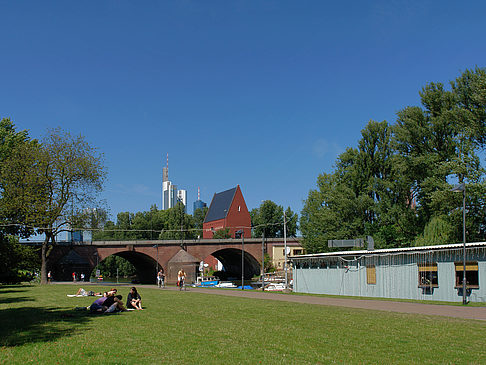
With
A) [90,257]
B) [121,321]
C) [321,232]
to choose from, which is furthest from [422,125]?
[90,257]

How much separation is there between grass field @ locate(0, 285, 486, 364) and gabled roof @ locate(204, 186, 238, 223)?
10497 cm

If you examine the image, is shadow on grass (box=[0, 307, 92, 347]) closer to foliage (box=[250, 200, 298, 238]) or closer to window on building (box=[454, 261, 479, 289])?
window on building (box=[454, 261, 479, 289])

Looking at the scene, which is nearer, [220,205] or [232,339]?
[232,339]

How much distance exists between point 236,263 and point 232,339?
9603 cm

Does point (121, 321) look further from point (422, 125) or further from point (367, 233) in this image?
point (367, 233)

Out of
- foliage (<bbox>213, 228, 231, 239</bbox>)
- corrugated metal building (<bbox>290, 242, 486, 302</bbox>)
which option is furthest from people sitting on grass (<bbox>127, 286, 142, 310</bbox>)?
foliage (<bbox>213, 228, 231, 239</bbox>)

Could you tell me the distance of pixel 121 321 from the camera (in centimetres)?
1459

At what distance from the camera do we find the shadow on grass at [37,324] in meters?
10.8

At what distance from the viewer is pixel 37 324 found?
520 inches

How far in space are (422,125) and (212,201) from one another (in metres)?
90.3

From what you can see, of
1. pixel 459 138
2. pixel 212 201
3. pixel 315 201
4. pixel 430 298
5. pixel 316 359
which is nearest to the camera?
pixel 316 359

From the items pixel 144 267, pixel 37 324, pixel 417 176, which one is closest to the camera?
pixel 37 324

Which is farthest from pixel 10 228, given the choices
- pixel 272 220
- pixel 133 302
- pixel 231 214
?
pixel 272 220

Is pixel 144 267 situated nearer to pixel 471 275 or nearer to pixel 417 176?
pixel 417 176
